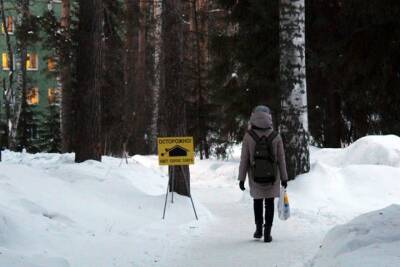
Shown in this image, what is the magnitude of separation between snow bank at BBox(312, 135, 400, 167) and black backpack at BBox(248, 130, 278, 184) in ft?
26.0

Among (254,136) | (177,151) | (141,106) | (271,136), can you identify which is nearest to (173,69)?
(177,151)

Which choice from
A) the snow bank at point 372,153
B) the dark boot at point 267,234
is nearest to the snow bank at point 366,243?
the dark boot at point 267,234

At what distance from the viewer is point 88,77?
1399 cm

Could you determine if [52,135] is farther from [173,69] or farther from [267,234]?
[267,234]

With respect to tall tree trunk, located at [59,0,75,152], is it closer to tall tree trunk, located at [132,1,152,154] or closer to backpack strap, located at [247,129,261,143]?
tall tree trunk, located at [132,1,152,154]

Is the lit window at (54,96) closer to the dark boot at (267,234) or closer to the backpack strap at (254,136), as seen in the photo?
the backpack strap at (254,136)

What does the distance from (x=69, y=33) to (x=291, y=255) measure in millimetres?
18177

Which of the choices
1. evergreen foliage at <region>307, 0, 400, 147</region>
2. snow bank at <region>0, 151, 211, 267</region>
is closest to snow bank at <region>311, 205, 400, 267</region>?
snow bank at <region>0, 151, 211, 267</region>

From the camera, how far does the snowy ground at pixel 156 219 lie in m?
6.93

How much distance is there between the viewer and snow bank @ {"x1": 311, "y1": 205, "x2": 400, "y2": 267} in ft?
17.0

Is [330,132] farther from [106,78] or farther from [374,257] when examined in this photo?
[374,257]

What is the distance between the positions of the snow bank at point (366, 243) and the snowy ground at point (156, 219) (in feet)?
0.18

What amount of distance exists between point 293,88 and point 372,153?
3931 millimetres

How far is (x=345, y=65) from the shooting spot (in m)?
16.4
